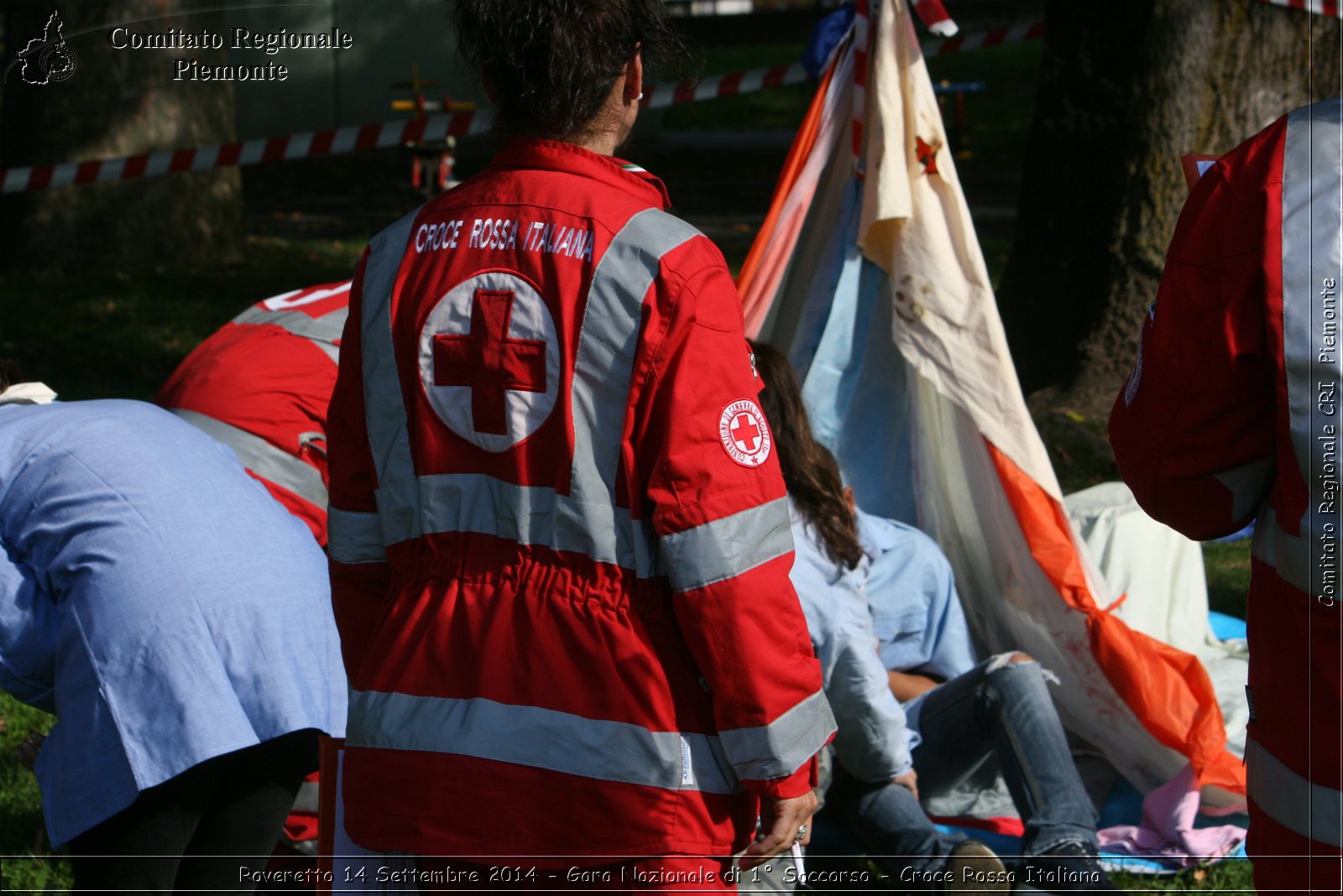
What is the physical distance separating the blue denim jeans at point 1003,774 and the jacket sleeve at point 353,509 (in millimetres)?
1699

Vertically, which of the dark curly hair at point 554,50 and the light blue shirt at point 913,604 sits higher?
the dark curly hair at point 554,50

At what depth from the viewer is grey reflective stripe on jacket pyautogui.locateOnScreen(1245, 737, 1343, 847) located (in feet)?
5.21

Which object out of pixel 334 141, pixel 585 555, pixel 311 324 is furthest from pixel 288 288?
pixel 585 555

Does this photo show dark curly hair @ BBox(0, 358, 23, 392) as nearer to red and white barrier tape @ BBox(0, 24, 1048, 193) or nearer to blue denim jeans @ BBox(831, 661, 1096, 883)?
blue denim jeans @ BBox(831, 661, 1096, 883)

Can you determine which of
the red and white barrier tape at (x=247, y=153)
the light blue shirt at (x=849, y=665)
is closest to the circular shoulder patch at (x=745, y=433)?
the light blue shirt at (x=849, y=665)

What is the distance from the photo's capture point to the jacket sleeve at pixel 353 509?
1850 millimetres

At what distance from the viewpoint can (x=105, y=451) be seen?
7.66 feet

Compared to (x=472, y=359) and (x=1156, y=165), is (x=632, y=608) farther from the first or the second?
(x=1156, y=165)

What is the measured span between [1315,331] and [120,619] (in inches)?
74.7

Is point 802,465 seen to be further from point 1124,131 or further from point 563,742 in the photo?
point 1124,131

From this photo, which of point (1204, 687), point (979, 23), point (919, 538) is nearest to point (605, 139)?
point (919, 538)

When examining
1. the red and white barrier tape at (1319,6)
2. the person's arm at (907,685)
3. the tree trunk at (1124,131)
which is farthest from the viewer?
the tree trunk at (1124,131)

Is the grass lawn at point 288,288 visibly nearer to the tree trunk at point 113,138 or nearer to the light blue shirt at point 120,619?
the tree trunk at point 113,138

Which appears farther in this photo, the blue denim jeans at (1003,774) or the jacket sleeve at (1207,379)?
the blue denim jeans at (1003,774)
